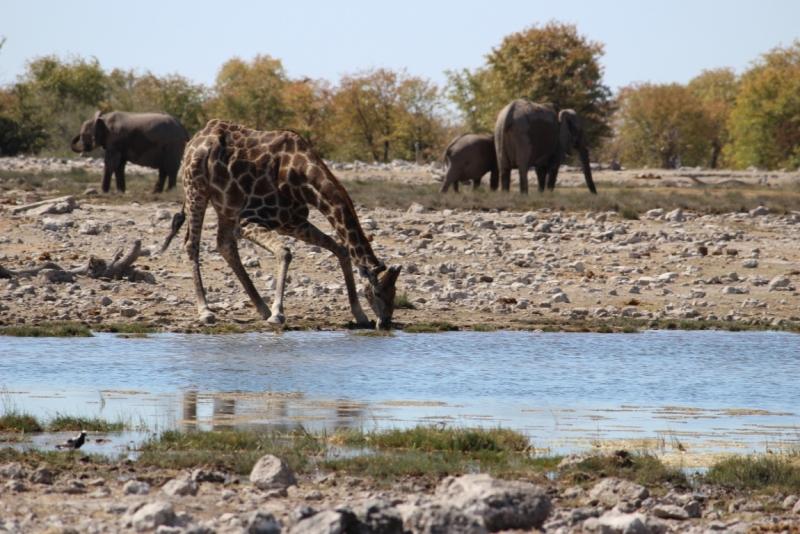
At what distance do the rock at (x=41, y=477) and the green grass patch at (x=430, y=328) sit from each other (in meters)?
7.33

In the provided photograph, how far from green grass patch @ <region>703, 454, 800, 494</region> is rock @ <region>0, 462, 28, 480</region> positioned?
3.82m

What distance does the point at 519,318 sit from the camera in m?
14.2

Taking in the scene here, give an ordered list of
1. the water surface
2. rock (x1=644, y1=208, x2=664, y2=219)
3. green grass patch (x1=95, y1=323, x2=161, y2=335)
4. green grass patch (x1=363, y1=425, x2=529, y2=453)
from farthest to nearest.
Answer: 1. rock (x1=644, y1=208, x2=664, y2=219)
2. green grass patch (x1=95, y1=323, x2=161, y2=335)
3. the water surface
4. green grass patch (x1=363, y1=425, x2=529, y2=453)

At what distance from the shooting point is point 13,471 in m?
6.00

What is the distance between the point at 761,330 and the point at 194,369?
24.0 ft

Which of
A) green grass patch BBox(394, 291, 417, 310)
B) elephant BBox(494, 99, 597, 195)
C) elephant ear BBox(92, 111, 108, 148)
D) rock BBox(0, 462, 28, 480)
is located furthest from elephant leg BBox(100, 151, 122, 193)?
rock BBox(0, 462, 28, 480)

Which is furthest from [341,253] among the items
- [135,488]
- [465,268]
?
[135,488]

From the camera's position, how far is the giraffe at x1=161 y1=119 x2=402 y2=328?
13.2 m

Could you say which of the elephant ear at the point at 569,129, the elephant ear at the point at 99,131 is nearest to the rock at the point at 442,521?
the elephant ear at the point at 99,131

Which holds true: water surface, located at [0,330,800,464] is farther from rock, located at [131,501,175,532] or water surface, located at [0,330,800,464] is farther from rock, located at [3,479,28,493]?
rock, located at [131,501,175,532]

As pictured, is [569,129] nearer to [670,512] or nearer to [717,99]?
[670,512]

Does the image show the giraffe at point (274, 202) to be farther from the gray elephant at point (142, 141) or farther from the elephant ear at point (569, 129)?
the elephant ear at point (569, 129)

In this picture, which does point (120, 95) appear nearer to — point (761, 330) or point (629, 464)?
point (761, 330)

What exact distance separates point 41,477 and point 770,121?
63.4 m
